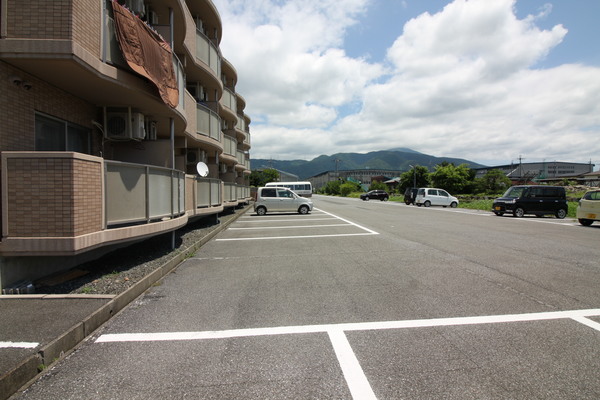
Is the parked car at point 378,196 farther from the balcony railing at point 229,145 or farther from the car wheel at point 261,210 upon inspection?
the balcony railing at point 229,145

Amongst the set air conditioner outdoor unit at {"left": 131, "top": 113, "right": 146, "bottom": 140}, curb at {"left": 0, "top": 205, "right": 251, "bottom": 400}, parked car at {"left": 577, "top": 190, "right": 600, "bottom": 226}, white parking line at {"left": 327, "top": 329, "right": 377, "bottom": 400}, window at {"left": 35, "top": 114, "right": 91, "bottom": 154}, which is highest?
air conditioner outdoor unit at {"left": 131, "top": 113, "right": 146, "bottom": 140}

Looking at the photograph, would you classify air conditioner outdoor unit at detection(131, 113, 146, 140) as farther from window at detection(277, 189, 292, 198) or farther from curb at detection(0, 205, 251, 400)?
window at detection(277, 189, 292, 198)

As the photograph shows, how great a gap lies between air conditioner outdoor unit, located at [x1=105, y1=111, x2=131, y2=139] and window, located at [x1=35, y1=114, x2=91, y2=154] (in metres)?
0.44

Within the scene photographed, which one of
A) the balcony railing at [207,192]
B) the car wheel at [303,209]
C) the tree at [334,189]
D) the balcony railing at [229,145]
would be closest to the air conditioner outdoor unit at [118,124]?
the balcony railing at [207,192]

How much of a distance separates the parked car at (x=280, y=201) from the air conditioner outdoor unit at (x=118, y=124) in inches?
575

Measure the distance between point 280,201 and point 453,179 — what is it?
4178 centimetres

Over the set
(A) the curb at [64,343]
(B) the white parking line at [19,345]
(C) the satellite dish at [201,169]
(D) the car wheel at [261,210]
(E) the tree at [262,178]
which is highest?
(E) the tree at [262,178]

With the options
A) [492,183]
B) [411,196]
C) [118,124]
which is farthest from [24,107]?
[492,183]

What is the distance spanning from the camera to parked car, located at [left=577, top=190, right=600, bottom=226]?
15.0 metres

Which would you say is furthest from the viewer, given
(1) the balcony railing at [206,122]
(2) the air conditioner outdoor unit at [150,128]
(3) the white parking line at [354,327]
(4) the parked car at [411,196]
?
(4) the parked car at [411,196]

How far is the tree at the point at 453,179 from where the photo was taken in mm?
55906

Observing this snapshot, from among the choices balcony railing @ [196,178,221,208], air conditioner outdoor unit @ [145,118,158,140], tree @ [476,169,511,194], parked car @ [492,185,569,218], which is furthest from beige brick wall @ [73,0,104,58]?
tree @ [476,169,511,194]

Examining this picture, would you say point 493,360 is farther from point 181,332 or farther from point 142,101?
point 142,101

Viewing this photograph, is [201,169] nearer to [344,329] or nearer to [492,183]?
[344,329]
